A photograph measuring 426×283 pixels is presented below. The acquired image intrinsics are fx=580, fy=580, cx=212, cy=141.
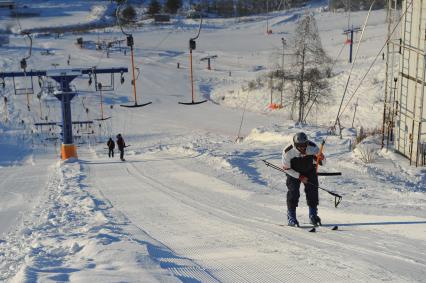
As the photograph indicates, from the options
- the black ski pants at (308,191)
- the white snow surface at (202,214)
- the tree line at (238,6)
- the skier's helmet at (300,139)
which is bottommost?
the white snow surface at (202,214)

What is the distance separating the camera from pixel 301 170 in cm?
883

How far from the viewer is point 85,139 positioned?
33.1 metres

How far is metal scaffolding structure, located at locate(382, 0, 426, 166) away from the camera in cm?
1661

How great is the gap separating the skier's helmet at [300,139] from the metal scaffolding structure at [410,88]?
8569 mm

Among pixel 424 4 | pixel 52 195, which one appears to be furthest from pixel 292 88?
pixel 52 195

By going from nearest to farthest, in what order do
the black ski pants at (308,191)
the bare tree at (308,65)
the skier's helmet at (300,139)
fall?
the skier's helmet at (300,139)
the black ski pants at (308,191)
the bare tree at (308,65)

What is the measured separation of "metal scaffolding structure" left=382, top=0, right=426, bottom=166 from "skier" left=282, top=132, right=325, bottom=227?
8422mm

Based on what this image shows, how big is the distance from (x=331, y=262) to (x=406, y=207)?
4.14 metres

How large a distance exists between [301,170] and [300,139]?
0.56 m

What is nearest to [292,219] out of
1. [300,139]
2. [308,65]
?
[300,139]

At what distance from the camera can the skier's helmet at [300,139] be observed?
27.9ft

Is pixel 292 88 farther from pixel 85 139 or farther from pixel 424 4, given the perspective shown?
pixel 424 4

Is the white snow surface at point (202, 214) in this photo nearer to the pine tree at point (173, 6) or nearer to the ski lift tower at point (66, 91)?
the ski lift tower at point (66, 91)

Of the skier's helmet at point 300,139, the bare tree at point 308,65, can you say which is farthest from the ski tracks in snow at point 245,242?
the bare tree at point 308,65
